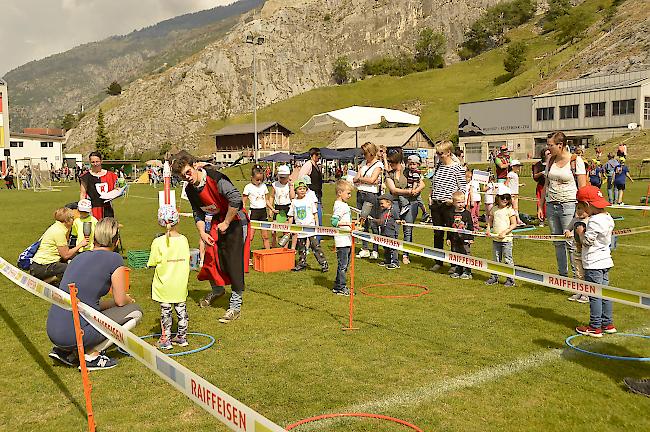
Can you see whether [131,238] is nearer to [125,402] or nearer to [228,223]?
[228,223]

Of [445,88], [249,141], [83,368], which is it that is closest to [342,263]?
[83,368]

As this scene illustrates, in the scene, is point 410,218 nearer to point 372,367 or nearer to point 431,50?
point 372,367

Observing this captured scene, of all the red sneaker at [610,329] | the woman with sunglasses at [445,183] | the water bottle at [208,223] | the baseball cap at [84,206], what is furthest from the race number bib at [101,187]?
the red sneaker at [610,329]

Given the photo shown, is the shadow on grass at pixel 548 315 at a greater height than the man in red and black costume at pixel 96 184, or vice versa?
the man in red and black costume at pixel 96 184

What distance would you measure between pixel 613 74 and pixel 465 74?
226ft

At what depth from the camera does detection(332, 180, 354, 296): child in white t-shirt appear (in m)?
9.50

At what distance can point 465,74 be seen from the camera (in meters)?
144

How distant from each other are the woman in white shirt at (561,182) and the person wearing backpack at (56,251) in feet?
24.0

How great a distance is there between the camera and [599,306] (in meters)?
7.04

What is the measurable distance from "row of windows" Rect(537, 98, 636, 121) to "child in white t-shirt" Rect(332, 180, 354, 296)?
7025cm

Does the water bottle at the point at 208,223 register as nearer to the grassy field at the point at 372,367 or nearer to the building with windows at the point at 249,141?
the grassy field at the point at 372,367

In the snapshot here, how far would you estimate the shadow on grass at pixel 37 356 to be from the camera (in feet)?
18.0

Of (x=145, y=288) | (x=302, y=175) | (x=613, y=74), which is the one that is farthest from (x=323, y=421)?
(x=613, y=74)

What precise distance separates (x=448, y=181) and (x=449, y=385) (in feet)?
19.3
